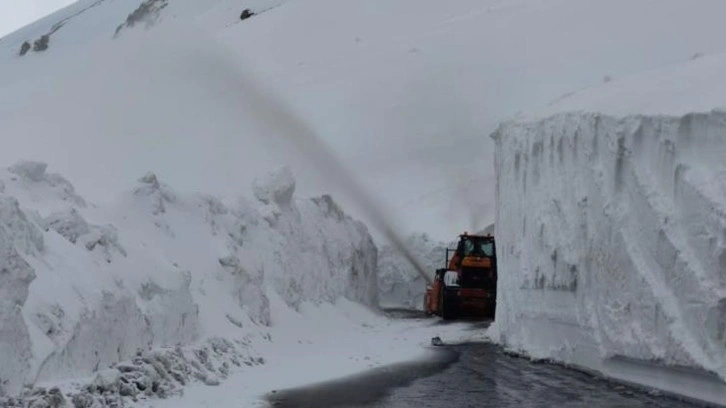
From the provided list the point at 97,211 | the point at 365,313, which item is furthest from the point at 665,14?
the point at 97,211

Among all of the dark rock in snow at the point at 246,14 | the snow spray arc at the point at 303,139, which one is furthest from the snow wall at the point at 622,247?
the dark rock in snow at the point at 246,14

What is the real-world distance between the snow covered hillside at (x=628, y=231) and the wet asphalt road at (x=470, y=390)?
1.56ft

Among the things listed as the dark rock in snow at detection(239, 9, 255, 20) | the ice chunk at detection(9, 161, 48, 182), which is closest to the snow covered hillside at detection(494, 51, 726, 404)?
the ice chunk at detection(9, 161, 48, 182)

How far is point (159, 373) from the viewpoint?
12.9 m

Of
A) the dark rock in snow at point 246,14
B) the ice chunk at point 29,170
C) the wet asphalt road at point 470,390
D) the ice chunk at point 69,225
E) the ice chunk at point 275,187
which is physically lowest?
the wet asphalt road at point 470,390

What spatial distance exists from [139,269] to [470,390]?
446cm

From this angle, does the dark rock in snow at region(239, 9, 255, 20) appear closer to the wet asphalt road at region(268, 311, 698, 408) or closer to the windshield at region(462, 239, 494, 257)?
the windshield at region(462, 239, 494, 257)

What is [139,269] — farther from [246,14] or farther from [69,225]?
[246,14]

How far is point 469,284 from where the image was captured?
1060 inches

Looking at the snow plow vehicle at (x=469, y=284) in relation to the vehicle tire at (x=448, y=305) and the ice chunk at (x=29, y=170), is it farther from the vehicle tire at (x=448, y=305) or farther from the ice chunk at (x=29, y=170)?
the ice chunk at (x=29, y=170)

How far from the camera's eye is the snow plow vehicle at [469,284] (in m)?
26.6

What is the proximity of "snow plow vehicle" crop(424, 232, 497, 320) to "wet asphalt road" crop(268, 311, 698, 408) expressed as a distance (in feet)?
A: 29.7

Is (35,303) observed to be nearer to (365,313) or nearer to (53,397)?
(53,397)

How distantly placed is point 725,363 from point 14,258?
722cm
